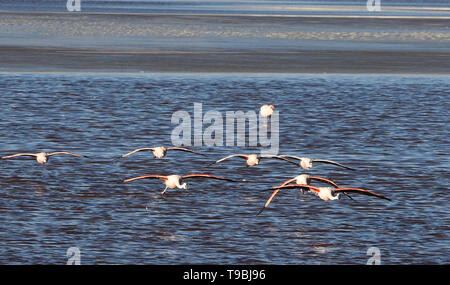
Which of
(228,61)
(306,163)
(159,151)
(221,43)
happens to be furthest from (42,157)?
(221,43)

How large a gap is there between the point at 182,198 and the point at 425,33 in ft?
161

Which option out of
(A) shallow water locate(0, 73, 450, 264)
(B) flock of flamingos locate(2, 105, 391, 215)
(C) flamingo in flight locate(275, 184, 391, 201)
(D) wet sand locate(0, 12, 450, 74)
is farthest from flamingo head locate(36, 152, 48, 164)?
(D) wet sand locate(0, 12, 450, 74)

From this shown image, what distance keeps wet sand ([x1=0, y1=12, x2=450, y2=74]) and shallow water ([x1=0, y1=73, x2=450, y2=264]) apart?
897 cm

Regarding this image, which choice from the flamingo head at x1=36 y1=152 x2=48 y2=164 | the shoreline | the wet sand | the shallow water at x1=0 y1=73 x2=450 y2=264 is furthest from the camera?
the wet sand

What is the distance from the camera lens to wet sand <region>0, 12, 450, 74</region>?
4788cm

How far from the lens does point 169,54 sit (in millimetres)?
51812

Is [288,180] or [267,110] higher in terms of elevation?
[267,110]

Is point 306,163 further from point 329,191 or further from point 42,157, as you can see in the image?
point 42,157

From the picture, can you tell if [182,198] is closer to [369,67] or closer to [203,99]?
[203,99]

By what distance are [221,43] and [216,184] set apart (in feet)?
122

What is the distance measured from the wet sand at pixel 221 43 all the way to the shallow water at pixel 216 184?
8.97 meters

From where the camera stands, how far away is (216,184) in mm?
21906

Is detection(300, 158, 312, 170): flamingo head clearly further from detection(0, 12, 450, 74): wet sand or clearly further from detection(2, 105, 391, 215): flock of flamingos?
detection(0, 12, 450, 74): wet sand

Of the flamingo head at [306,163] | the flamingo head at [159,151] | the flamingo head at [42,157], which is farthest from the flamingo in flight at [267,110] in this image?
the flamingo head at [42,157]
